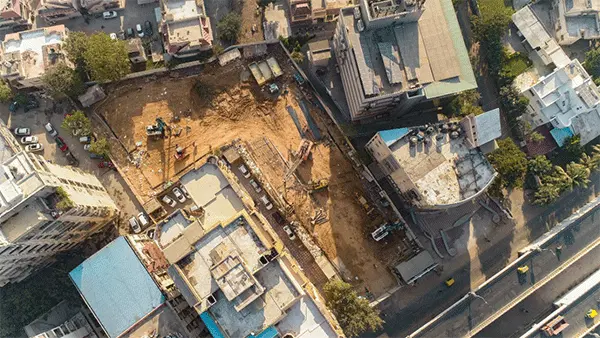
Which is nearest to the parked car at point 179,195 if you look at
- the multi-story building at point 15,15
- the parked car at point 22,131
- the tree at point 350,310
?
the parked car at point 22,131

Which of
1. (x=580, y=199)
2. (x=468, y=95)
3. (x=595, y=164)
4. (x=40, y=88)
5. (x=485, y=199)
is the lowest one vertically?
(x=580, y=199)

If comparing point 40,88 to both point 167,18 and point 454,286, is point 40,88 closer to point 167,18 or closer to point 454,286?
point 167,18

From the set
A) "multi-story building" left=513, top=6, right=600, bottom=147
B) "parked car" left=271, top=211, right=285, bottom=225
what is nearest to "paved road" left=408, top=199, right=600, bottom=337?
"multi-story building" left=513, top=6, right=600, bottom=147

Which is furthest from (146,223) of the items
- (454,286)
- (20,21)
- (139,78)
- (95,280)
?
(454,286)

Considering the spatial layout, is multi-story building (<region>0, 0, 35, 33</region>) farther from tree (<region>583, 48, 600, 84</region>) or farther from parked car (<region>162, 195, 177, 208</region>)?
tree (<region>583, 48, 600, 84</region>)

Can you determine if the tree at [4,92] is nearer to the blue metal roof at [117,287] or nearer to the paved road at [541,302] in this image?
the blue metal roof at [117,287]

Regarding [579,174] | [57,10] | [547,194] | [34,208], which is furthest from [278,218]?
[57,10]
